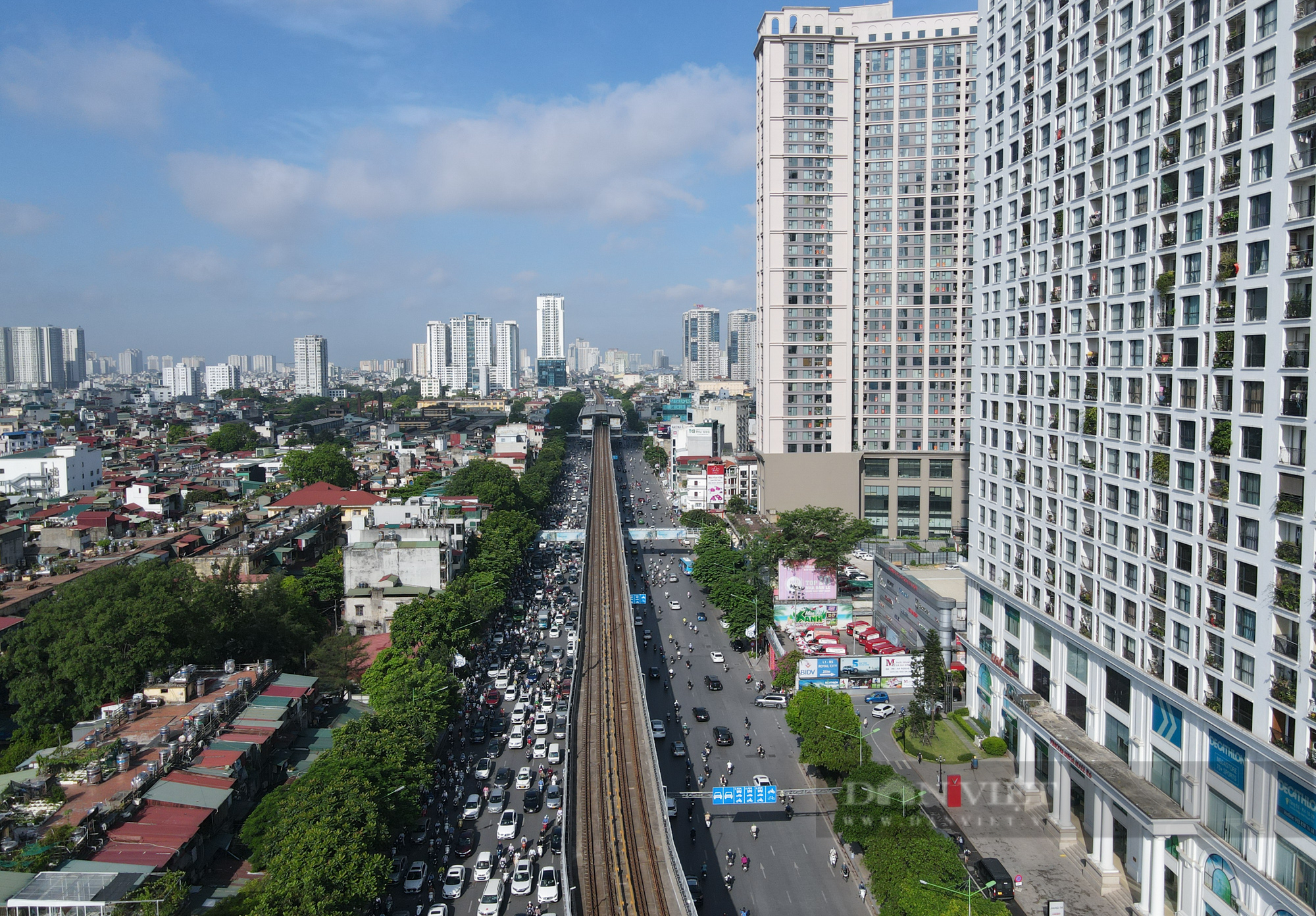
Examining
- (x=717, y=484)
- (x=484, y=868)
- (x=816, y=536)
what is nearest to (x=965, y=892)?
(x=484, y=868)

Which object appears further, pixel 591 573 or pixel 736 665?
pixel 591 573

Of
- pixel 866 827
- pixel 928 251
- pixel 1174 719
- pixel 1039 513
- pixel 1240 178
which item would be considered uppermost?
pixel 928 251

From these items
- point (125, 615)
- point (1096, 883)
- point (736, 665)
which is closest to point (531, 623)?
point (736, 665)

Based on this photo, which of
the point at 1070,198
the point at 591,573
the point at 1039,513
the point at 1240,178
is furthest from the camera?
the point at 591,573

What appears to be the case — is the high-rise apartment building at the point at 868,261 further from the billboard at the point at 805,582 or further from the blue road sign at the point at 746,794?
the blue road sign at the point at 746,794

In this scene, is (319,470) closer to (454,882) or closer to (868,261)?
(868,261)

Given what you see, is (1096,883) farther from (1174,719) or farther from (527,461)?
(527,461)
